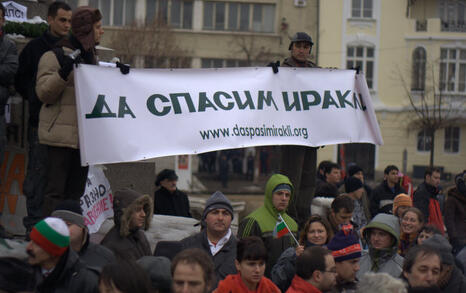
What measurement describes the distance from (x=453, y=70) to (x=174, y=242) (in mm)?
39396

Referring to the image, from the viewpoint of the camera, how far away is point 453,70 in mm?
43062

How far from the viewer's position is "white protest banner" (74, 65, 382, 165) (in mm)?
6758

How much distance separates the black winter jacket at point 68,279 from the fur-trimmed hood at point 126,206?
4.85 ft

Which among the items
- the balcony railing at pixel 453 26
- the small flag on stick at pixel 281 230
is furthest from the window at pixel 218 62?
the small flag on stick at pixel 281 230

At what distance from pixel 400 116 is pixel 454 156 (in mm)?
3648

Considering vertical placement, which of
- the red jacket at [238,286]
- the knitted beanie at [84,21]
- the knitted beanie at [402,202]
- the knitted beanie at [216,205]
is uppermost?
the knitted beanie at [84,21]

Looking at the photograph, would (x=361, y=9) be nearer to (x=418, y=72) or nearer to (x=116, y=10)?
(x=418, y=72)

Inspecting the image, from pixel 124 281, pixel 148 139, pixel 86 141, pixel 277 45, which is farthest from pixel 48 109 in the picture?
pixel 277 45

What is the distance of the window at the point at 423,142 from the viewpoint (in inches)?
1695

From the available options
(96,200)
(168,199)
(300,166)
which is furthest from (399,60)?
(96,200)

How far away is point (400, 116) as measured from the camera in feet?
141

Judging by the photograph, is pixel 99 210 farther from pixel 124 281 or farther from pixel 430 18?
pixel 430 18

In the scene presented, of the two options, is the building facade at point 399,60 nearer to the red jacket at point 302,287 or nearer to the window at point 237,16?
the window at point 237,16

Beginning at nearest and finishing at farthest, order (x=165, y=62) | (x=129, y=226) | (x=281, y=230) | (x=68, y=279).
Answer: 1. (x=68, y=279)
2. (x=129, y=226)
3. (x=281, y=230)
4. (x=165, y=62)
